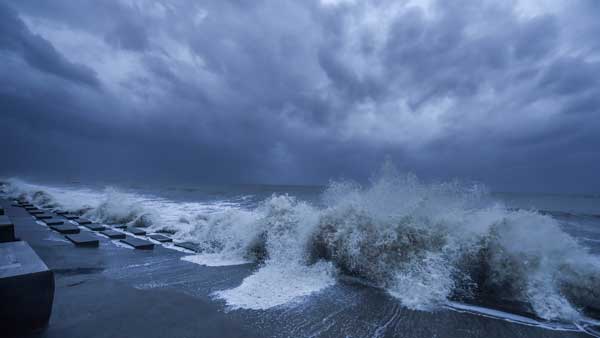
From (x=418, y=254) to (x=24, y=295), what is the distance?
5696mm

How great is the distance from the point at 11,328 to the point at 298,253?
4.43 metres

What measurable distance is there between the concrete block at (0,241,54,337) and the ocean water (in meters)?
1.96

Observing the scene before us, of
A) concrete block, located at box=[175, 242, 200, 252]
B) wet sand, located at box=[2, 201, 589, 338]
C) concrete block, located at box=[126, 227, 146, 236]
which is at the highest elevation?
concrete block, located at box=[126, 227, 146, 236]

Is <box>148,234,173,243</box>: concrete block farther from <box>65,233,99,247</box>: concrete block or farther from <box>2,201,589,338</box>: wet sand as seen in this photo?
<box>2,201,589,338</box>: wet sand

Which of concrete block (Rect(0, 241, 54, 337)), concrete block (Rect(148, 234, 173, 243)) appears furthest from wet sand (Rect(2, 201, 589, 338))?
concrete block (Rect(148, 234, 173, 243))

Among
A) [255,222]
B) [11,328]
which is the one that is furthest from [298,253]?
[11,328]

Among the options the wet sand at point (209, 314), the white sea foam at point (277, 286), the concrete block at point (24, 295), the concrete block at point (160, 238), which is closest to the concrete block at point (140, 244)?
the concrete block at point (160, 238)

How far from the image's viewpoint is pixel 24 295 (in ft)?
8.54

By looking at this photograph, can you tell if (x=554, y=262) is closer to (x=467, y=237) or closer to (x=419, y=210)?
(x=467, y=237)

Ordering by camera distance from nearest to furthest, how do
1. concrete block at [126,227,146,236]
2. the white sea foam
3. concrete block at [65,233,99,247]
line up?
the white sea foam → concrete block at [65,233,99,247] → concrete block at [126,227,146,236]

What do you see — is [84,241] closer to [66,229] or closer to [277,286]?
[66,229]

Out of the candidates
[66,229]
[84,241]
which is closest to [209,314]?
[84,241]

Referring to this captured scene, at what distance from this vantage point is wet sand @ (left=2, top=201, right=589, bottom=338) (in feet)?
9.77

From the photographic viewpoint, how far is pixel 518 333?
3.30 m
